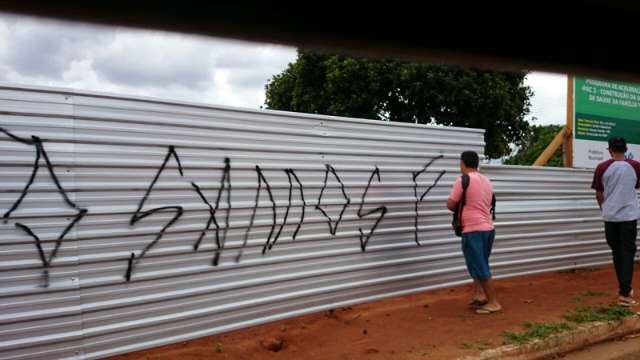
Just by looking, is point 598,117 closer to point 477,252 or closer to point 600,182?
point 600,182

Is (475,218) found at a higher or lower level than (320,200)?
lower

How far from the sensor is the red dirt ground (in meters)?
4.41

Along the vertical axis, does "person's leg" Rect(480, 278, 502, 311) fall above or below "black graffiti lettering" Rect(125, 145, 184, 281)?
below

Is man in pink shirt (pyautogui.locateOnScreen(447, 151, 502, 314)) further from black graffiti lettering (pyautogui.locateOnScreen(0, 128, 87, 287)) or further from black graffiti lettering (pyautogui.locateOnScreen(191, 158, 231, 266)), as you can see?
black graffiti lettering (pyautogui.locateOnScreen(0, 128, 87, 287))

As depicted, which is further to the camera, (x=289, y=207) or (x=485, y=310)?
(x=485, y=310)

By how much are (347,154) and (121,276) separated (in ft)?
7.79

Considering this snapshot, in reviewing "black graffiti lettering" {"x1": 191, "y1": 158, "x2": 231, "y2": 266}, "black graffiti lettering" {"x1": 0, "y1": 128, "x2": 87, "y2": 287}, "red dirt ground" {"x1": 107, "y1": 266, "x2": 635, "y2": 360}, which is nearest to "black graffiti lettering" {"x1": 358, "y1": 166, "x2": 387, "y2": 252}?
"red dirt ground" {"x1": 107, "y1": 266, "x2": 635, "y2": 360}

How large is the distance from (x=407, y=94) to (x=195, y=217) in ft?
32.2

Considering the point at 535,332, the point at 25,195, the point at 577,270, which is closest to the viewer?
the point at 25,195

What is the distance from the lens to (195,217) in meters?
4.59

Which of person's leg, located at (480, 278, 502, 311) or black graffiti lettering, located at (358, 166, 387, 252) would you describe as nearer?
person's leg, located at (480, 278, 502, 311)

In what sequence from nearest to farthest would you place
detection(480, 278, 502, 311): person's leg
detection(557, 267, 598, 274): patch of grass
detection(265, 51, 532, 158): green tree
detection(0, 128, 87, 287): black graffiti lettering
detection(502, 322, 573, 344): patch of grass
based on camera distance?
detection(0, 128, 87, 287): black graffiti lettering, detection(502, 322, 573, 344): patch of grass, detection(480, 278, 502, 311): person's leg, detection(557, 267, 598, 274): patch of grass, detection(265, 51, 532, 158): green tree

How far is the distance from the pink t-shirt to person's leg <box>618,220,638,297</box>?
→ 4.47 feet

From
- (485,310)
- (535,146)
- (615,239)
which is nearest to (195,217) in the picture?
(485,310)
